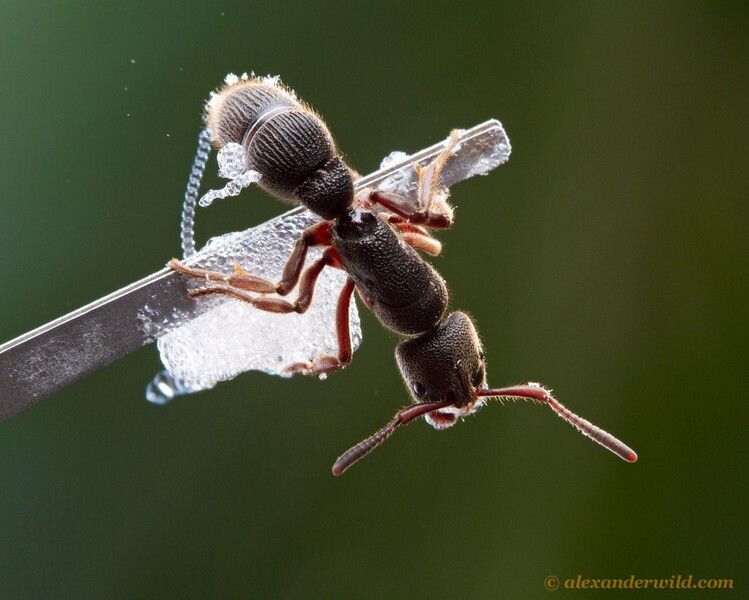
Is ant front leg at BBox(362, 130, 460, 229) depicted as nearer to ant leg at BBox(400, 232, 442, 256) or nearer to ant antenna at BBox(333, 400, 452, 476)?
ant leg at BBox(400, 232, 442, 256)

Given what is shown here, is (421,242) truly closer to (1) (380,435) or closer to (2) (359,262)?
(2) (359,262)

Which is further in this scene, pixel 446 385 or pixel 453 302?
pixel 453 302

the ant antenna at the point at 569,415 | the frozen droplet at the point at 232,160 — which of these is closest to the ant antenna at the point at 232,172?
the frozen droplet at the point at 232,160

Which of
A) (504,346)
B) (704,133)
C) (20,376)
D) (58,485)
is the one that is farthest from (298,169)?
(704,133)

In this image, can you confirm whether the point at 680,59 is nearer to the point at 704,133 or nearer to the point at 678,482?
the point at 704,133

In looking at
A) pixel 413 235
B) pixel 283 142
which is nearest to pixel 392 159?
pixel 413 235

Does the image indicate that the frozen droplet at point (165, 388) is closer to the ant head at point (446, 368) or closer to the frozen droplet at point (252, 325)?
the frozen droplet at point (252, 325)
